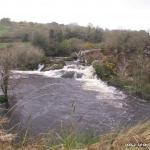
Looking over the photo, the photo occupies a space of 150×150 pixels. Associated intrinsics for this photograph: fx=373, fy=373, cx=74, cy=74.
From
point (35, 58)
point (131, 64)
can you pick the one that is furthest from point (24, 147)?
point (35, 58)

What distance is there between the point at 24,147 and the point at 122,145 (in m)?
0.79

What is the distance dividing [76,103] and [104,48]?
24.5 meters

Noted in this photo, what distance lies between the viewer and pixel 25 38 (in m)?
49.9

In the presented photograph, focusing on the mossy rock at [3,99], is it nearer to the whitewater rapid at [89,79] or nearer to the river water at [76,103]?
the river water at [76,103]

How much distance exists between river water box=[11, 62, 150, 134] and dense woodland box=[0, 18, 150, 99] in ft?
6.24

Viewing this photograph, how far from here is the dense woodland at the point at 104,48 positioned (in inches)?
1202

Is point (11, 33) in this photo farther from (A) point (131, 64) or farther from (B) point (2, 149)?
(B) point (2, 149)

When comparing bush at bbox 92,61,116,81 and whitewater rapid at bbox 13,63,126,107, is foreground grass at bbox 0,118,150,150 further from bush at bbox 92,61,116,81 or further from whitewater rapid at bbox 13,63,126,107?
bush at bbox 92,61,116,81

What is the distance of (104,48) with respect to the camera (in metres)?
45.2

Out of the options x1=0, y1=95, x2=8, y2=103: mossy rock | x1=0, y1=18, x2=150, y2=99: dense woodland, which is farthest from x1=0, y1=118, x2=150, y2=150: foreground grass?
x1=0, y1=18, x2=150, y2=99: dense woodland

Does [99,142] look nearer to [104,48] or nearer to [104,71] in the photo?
[104,71]

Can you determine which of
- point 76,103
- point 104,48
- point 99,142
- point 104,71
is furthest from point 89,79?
point 99,142

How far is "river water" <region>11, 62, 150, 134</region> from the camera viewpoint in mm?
17062

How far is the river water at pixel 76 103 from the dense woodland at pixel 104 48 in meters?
1.90
